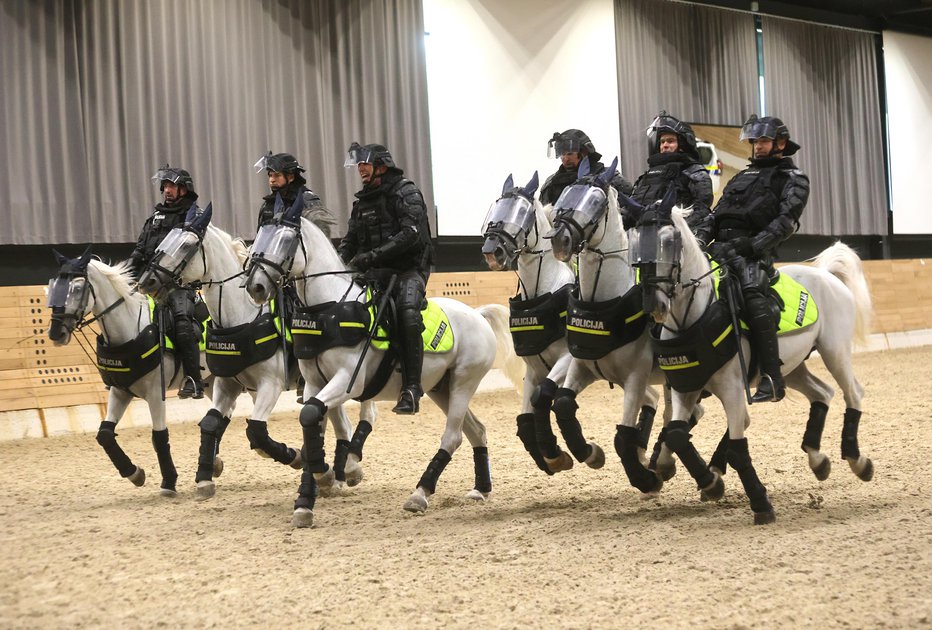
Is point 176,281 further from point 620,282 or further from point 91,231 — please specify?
point 91,231

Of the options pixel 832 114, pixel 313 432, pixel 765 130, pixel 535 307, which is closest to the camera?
pixel 313 432

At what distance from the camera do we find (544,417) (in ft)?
20.8

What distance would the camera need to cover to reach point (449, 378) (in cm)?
749

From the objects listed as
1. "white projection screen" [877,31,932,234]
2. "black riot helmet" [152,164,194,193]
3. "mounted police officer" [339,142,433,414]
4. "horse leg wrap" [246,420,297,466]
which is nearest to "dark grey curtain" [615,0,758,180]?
"white projection screen" [877,31,932,234]

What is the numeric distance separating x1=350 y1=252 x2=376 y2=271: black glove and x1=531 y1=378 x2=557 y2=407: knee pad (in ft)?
4.79

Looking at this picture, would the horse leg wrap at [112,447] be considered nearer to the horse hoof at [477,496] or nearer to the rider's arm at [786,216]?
the horse hoof at [477,496]

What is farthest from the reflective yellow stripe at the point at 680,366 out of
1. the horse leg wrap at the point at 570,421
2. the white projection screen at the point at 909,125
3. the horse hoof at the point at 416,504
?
the white projection screen at the point at 909,125

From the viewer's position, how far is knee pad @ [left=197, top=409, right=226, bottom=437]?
7363 millimetres

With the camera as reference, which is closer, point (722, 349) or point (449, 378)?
point (722, 349)

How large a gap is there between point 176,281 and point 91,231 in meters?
6.53

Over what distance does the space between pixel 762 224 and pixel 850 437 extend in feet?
5.15

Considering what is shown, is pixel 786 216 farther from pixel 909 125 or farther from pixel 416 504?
pixel 909 125

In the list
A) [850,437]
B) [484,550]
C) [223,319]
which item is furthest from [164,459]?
[850,437]

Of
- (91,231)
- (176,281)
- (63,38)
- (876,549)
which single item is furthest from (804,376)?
(63,38)
